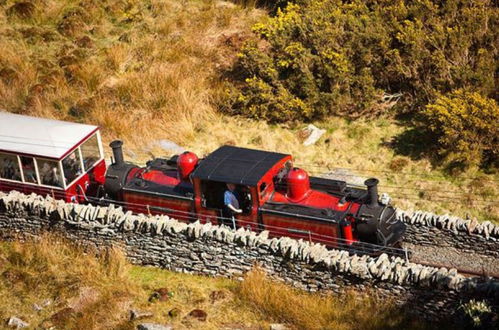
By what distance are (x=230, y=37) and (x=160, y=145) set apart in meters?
6.40

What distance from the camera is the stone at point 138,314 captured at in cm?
1268

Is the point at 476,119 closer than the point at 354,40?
Yes

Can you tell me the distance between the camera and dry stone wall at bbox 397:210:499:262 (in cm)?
1334

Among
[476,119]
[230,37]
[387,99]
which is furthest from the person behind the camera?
[230,37]

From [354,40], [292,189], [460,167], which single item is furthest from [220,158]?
[354,40]

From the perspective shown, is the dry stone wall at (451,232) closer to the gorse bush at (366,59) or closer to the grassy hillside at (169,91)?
the grassy hillside at (169,91)

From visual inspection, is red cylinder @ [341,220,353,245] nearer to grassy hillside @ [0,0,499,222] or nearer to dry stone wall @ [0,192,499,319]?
dry stone wall @ [0,192,499,319]

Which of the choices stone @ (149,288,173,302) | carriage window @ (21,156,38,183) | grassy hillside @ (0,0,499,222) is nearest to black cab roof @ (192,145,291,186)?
stone @ (149,288,173,302)

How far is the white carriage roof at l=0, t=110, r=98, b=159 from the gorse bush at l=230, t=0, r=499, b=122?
589 centimetres

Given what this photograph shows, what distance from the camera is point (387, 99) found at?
Answer: 1945cm

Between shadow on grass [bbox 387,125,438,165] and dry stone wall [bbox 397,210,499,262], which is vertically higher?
shadow on grass [bbox 387,125,438,165]

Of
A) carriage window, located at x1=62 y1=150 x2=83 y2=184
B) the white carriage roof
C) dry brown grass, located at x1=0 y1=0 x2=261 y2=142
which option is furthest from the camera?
dry brown grass, located at x1=0 y1=0 x2=261 y2=142

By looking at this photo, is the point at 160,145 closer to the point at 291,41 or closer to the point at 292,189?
the point at 291,41

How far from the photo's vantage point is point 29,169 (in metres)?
15.2
